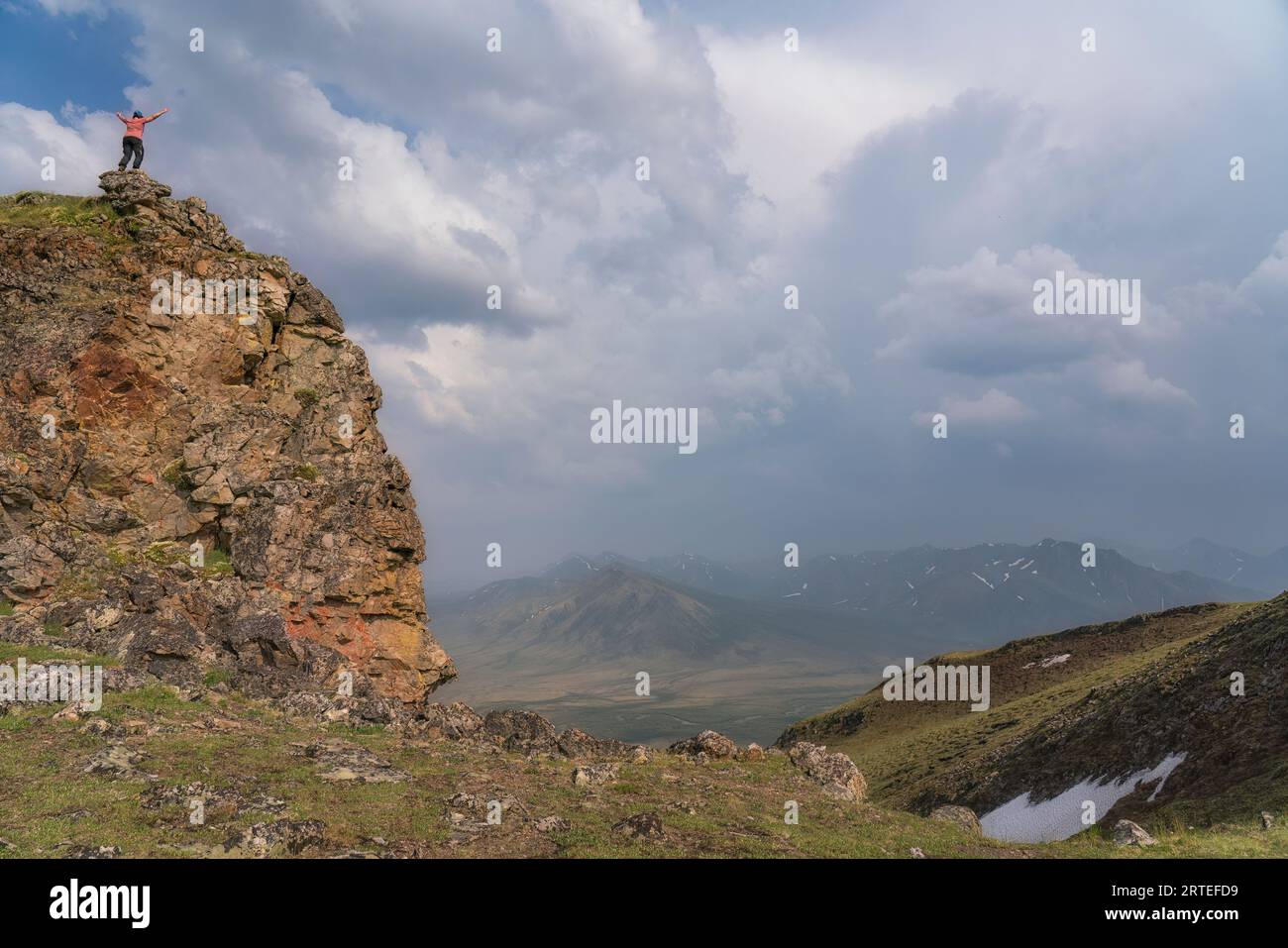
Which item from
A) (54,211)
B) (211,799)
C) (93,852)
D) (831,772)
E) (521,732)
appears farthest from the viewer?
(54,211)

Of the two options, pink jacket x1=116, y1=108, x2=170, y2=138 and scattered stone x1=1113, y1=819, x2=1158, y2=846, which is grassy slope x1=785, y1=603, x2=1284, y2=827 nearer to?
scattered stone x1=1113, y1=819, x2=1158, y2=846

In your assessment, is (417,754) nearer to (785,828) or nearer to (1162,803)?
(785,828)

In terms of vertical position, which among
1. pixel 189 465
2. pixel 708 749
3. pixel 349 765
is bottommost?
pixel 708 749

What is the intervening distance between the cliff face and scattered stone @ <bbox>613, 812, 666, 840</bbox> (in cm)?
2064

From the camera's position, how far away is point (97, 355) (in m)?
36.2

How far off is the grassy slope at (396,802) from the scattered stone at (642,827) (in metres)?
0.33

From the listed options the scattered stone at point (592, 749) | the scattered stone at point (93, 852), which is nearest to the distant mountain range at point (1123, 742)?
the scattered stone at point (592, 749)

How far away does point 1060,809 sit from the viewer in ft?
150

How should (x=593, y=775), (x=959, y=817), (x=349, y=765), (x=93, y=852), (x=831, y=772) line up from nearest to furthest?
(x=93, y=852) < (x=349, y=765) < (x=593, y=775) < (x=959, y=817) < (x=831, y=772)

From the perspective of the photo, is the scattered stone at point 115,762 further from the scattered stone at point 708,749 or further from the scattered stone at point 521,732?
the scattered stone at point 708,749

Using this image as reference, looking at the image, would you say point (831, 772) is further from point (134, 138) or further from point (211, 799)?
point (134, 138)

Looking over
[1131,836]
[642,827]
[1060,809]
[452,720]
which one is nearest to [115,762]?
[642,827]

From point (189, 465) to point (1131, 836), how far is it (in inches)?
1863
